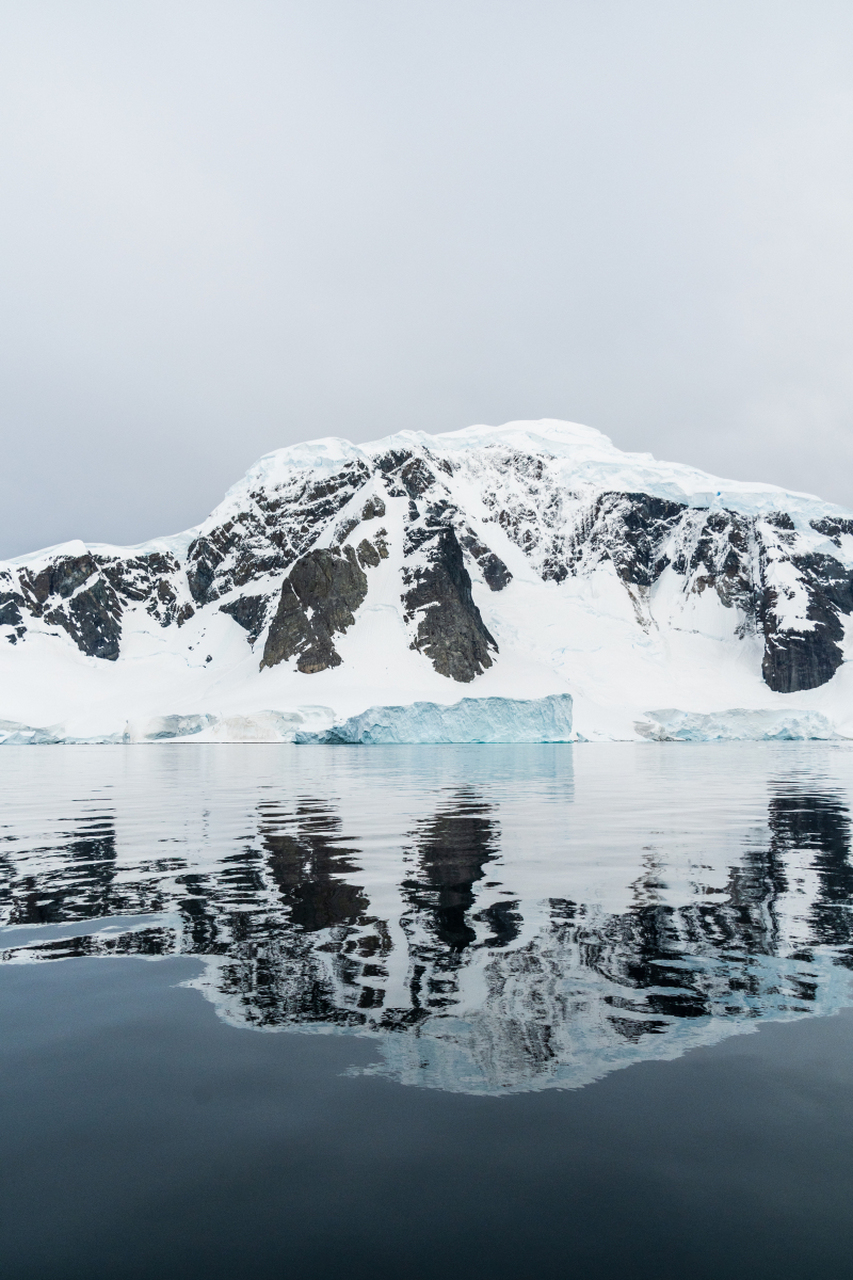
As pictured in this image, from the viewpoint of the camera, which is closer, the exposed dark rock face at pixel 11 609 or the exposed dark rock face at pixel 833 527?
the exposed dark rock face at pixel 11 609

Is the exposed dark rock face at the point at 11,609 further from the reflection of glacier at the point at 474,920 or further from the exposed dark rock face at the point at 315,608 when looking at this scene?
the reflection of glacier at the point at 474,920

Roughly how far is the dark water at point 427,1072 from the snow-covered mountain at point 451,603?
7263 centimetres

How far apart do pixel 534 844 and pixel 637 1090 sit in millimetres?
9548

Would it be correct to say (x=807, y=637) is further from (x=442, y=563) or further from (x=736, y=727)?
(x=442, y=563)

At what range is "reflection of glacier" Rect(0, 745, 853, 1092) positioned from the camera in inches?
209

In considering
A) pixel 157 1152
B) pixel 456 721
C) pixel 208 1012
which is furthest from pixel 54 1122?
pixel 456 721

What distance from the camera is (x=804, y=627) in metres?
135

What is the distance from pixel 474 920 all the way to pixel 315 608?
109 metres

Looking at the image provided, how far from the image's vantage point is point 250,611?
134 meters

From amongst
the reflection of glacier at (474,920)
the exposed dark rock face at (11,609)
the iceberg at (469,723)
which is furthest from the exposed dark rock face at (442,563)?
the reflection of glacier at (474,920)

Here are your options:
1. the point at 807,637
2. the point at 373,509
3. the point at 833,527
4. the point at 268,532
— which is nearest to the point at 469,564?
the point at 373,509

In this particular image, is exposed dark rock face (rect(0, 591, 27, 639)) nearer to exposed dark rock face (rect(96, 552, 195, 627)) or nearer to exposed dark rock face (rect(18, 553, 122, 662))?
exposed dark rock face (rect(18, 553, 122, 662))

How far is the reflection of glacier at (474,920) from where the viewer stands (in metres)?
5.30

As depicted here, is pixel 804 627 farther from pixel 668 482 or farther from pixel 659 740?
pixel 659 740
